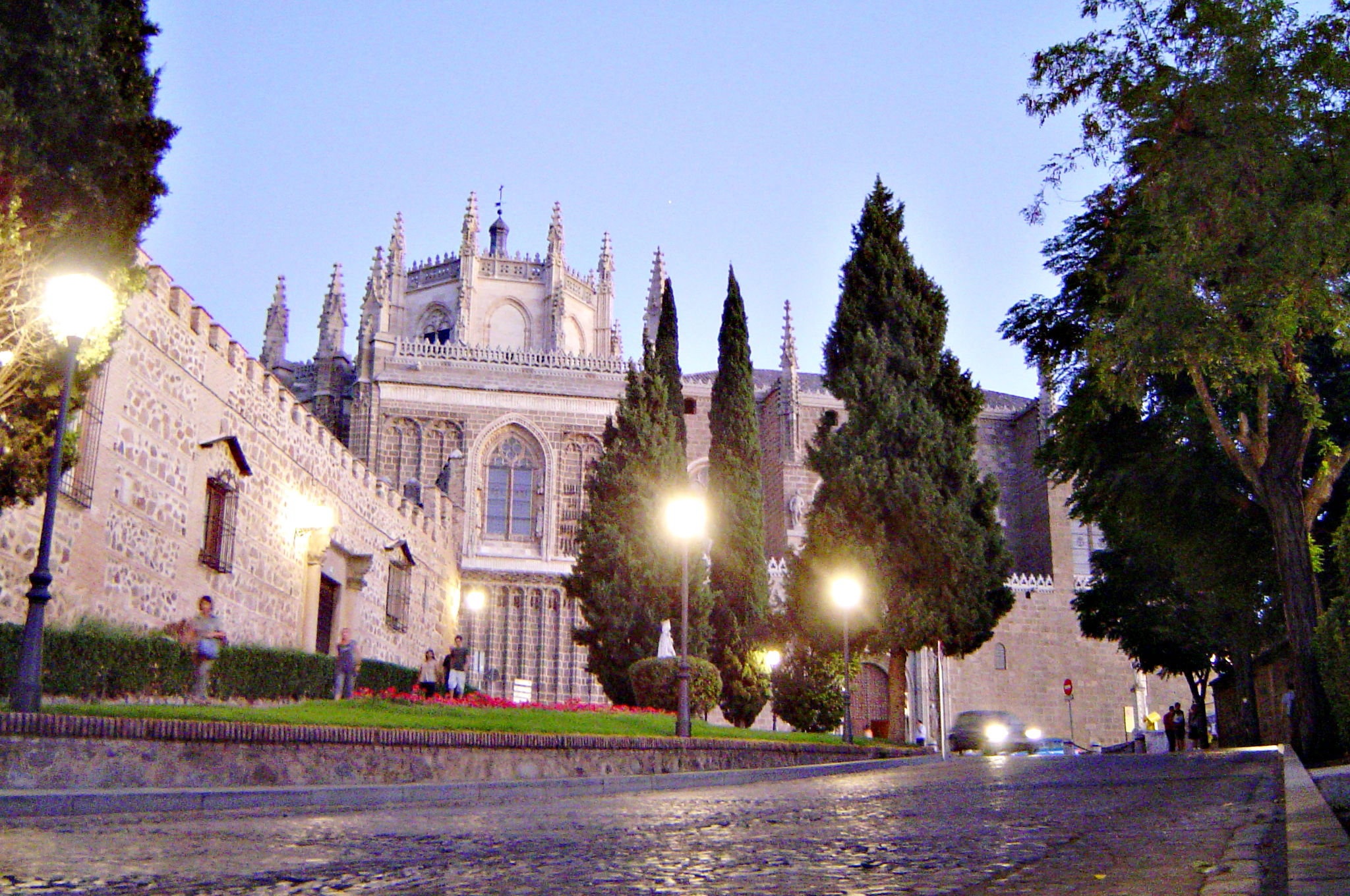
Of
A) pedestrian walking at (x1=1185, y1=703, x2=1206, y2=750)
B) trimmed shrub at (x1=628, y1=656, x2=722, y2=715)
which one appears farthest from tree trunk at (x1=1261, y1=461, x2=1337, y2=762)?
pedestrian walking at (x1=1185, y1=703, x2=1206, y2=750)

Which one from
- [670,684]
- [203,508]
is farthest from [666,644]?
[203,508]

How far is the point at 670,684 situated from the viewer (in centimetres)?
2105

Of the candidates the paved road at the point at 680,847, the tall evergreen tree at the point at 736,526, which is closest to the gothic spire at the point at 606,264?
the tall evergreen tree at the point at 736,526

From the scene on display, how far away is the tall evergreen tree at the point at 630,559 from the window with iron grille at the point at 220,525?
7984 millimetres

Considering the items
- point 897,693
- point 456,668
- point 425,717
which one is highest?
point 456,668

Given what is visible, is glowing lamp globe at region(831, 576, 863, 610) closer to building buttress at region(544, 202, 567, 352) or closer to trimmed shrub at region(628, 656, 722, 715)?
trimmed shrub at region(628, 656, 722, 715)

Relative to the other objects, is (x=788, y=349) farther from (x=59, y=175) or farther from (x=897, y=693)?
(x=59, y=175)

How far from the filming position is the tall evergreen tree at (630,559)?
24281 millimetres

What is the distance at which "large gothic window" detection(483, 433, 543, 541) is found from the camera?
1542 inches

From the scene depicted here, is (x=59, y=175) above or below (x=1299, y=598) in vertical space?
above

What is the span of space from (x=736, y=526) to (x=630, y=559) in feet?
13.9

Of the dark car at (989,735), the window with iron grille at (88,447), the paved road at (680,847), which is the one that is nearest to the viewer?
the paved road at (680,847)

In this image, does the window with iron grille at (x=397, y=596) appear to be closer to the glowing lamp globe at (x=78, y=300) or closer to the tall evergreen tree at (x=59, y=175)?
the tall evergreen tree at (x=59, y=175)

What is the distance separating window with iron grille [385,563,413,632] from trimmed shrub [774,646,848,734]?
8127 millimetres
